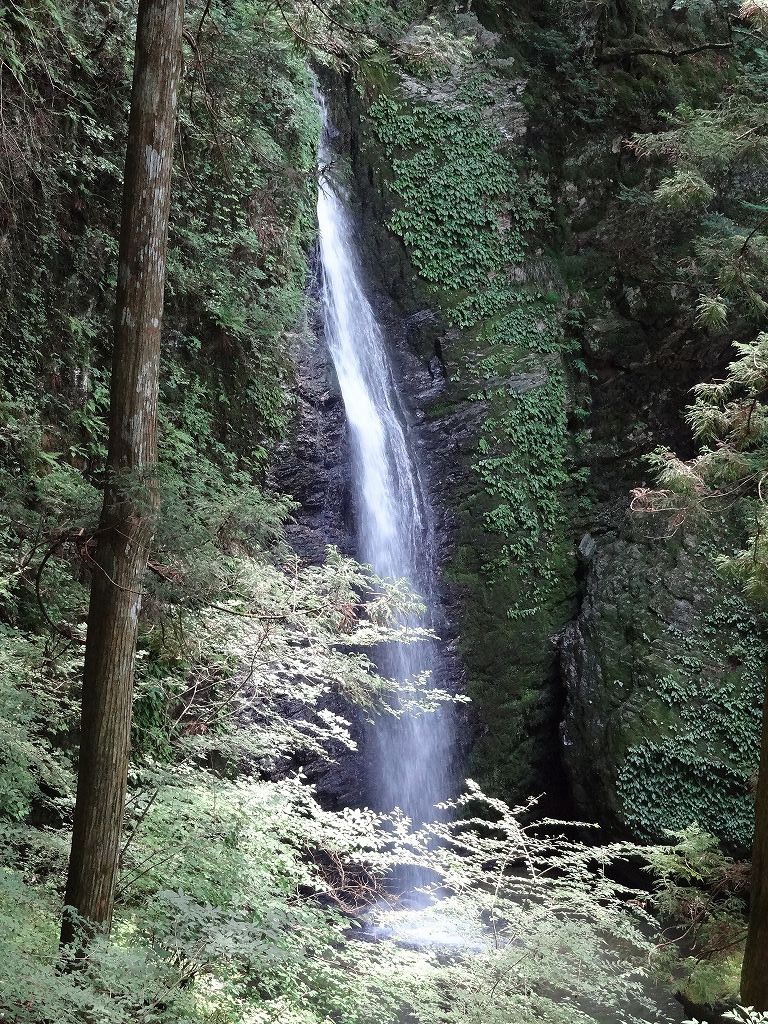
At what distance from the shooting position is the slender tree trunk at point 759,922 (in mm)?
5121

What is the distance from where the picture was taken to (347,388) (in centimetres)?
1040

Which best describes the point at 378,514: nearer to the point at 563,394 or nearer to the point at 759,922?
the point at 563,394

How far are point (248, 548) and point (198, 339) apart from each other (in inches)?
101

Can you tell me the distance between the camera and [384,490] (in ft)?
34.1

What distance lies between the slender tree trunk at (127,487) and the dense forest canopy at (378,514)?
2 centimetres

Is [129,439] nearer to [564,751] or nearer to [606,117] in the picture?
[564,751]

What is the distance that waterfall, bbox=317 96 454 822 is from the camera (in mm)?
9820

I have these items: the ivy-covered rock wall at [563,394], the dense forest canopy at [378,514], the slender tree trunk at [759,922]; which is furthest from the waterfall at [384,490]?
the slender tree trunk at [759,922]

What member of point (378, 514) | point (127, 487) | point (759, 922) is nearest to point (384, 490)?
point (378, 514)

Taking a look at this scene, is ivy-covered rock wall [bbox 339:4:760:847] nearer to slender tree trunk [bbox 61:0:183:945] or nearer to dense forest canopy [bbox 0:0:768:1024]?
dense forest canopy [bbox 0:0:768:1024]

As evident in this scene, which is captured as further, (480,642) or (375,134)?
(375,134)

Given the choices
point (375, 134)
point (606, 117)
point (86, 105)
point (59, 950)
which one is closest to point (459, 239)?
point (375, 134)

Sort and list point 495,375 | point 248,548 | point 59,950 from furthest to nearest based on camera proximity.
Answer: point 495,375 → point 248,548 → point 59,950

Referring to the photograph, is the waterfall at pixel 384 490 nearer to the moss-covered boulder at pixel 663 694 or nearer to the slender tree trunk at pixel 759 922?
the moss-covered boulder at pixel 663 694
